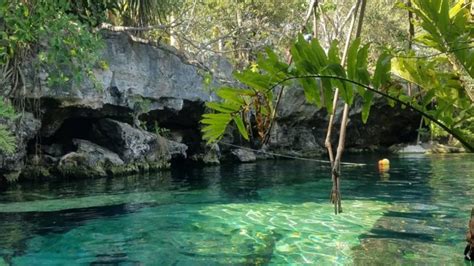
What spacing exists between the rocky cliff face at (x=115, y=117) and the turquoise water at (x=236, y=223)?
152cm

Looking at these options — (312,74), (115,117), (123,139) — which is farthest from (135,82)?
(312,74)

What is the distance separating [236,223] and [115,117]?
28.4 ft

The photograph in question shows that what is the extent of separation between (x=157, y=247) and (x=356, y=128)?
18.6 m

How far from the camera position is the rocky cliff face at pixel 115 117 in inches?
441

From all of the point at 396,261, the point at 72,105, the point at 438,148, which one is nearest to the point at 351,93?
the point at 396,261

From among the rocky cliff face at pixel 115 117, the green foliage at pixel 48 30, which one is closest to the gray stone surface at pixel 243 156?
the rocky cliff face at pixel 115 117

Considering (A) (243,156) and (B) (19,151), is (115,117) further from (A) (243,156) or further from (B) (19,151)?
(A) (243,156)

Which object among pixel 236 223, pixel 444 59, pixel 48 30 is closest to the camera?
pixel 444 59

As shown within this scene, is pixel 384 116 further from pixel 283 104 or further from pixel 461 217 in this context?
pixel 461 217

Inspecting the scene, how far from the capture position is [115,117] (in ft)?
44.7

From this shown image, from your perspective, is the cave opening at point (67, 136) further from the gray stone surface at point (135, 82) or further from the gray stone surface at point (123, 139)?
the gray stone surface at point (135, 82)

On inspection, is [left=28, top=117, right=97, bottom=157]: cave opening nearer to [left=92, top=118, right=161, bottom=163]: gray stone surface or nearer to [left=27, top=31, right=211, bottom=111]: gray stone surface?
[left=92, top=118, right=161, bottom=163]: gray stone surface

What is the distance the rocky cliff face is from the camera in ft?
36.7

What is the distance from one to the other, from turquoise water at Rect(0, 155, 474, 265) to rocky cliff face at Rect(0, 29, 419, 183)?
1518mm
